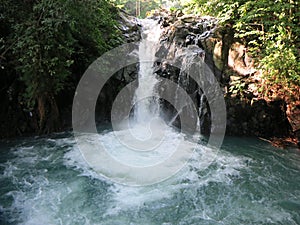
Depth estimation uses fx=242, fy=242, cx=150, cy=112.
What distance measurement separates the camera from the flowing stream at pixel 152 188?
4.18 m

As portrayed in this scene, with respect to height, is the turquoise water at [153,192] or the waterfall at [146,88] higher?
the waterfall at [146,88]

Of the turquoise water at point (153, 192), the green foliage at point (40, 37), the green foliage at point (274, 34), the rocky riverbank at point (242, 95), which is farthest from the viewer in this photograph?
the rocky riverbank at point (242, 95)

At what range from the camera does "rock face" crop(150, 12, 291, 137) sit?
748 centimetres

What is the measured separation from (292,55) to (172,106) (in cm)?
424

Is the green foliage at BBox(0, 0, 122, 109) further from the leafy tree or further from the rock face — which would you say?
the rock face

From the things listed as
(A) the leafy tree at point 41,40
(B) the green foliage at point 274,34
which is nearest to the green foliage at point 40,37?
(A) the leafy tree at point 41,40

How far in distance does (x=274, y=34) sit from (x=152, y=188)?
541 cm

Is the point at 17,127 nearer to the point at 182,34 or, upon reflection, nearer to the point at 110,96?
the point at 110,96

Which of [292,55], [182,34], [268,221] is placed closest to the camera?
[268,221]

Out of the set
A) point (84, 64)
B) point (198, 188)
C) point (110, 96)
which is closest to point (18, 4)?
point (84, 64)

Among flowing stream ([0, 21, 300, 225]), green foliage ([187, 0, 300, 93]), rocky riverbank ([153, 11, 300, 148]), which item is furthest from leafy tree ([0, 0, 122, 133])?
green foliage ([187, 0, 300, 93])

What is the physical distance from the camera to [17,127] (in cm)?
734

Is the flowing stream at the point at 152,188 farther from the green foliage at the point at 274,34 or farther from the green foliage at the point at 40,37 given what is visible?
the green foliage at the point at 274,34

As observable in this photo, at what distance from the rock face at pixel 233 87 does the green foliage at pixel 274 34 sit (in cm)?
44
